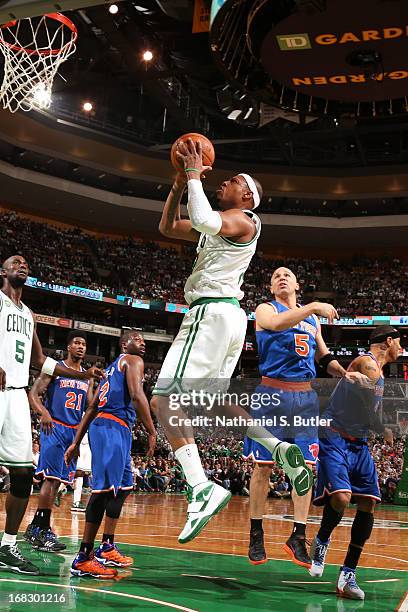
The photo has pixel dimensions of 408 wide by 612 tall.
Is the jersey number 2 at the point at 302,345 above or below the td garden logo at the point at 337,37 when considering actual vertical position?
below

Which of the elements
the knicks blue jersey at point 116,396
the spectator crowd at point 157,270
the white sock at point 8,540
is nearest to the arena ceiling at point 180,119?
the spectator crowd at point 157,270

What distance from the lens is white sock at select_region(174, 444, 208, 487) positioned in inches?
161

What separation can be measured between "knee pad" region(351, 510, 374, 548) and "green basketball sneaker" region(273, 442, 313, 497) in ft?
3.18

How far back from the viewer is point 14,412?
5.59 meters

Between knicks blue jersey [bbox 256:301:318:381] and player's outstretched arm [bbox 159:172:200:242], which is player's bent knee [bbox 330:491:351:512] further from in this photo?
player's outstretched arm [bbox 159:172:200:242]

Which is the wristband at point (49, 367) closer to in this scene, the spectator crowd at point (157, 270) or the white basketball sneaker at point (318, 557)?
the white basketball sneaker at point (318, 557)

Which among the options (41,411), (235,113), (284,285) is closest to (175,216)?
(284,285)

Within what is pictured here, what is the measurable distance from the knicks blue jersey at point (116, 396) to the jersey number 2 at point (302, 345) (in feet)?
5.45

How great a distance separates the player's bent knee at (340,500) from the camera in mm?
5418

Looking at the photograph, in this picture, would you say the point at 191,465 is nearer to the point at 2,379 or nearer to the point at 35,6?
the point at 2,379

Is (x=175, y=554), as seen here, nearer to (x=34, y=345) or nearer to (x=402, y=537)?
(x=34, y=345)

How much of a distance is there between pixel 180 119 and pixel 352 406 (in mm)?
23402

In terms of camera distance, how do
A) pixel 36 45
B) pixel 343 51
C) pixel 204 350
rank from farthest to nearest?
pixel 36 45
pixel 343 51
pixel 204 350

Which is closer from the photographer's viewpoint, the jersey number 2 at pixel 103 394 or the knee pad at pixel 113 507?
the knee pad at pixel 113 507
